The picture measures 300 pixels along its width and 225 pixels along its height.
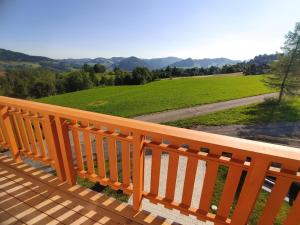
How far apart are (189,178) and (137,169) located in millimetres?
545

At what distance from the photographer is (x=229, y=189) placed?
5.34ft

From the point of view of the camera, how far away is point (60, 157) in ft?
8.22

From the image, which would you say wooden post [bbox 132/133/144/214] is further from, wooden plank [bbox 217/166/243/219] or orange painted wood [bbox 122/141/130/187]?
wooden plank [bbox 217/166/243/219]

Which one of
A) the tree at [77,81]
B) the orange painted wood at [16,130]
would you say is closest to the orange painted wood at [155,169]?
the orange painted wood at [16,130]

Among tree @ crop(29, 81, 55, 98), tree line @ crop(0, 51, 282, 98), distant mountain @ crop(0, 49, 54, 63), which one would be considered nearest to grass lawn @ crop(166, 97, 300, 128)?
tree line @ crop(0, 51, 282, 98)

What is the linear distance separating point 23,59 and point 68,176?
132m

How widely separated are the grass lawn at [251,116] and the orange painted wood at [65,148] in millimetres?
10847

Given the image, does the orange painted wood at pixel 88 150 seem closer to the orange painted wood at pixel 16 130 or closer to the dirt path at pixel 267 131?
the orange painted wood at pixel 16 130

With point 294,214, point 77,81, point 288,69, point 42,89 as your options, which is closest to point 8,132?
point 294,214

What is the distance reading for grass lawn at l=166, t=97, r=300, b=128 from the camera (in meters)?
13.3

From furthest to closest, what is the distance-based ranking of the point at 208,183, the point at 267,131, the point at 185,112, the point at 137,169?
the point at 185,112, the point at 267,131, the point at 137,169, the point at 208,183

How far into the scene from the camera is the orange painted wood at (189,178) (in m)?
1.70

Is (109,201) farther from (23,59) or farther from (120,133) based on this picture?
(23,59)

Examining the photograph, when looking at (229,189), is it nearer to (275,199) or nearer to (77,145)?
(275,199)
